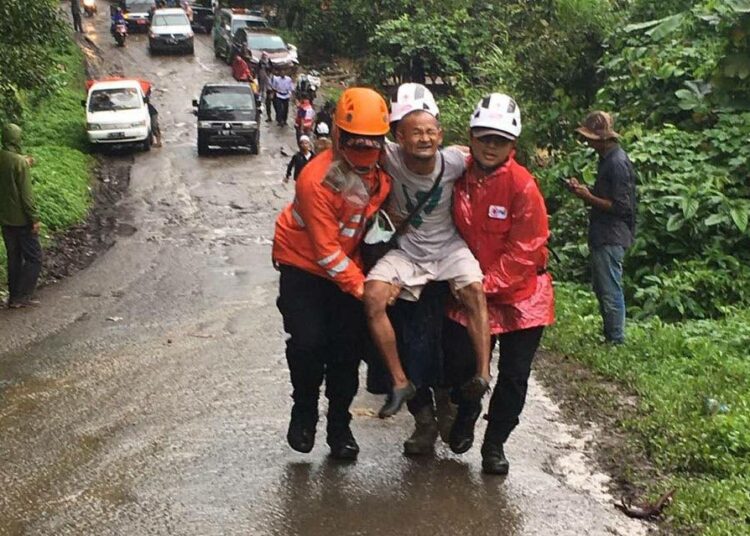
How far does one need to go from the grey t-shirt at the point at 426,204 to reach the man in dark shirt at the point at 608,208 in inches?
113

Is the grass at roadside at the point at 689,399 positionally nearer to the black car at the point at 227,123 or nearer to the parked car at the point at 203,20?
the black car at the point at 227,123

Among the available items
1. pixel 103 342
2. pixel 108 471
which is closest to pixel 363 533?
pixel 108 471

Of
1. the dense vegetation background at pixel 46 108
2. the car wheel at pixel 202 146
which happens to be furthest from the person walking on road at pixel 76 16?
the car wheel at pixel 202 146

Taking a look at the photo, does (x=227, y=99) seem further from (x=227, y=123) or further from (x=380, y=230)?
(x=380, y=230)

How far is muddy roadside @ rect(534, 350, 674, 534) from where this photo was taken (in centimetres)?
553

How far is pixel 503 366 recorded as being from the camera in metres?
5.40

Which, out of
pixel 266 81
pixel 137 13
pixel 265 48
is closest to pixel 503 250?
pixel 266 81

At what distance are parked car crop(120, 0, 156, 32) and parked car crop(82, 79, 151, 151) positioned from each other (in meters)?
21.7

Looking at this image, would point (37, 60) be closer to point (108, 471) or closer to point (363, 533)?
point (108, 471)

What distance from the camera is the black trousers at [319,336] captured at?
5273 millimetres

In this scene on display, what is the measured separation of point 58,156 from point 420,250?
19.9 meters

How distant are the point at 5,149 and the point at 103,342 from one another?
2780 millimetres

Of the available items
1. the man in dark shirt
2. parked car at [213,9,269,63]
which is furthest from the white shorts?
parked car at [213,9,269,63]

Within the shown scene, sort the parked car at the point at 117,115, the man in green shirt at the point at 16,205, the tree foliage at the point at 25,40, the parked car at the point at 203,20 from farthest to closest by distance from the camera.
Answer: the parked car at the point at 203,20 → the parked car at the point at 117,115 → the tree foliage at the point at 25,40 → the man in green shirt at the point at 16,205
